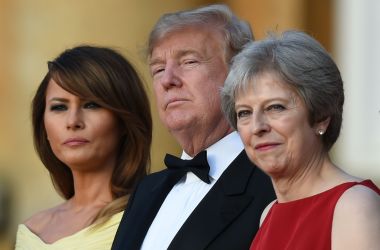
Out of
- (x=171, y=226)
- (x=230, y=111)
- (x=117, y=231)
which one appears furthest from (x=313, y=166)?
(x=117, y=231)

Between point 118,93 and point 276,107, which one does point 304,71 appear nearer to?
point 276,107

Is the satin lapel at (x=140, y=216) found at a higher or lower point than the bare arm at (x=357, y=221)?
lower

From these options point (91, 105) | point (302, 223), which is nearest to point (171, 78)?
point (91, 105)

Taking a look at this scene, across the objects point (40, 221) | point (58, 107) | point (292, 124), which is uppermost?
point (292, 124)

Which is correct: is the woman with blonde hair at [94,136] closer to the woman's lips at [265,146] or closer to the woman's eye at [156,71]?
the woman's eye at [156,71]

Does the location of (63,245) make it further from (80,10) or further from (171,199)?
(80,10)

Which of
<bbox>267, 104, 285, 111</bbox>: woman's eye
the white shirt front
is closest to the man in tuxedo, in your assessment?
the white shirt front

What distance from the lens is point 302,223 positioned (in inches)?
142

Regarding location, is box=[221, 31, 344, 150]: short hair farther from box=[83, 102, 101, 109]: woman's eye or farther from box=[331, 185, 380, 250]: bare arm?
box=[83, 102, 101, 109]: woman's eye

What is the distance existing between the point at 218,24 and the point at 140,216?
85 cm

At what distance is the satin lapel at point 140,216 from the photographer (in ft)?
14.6

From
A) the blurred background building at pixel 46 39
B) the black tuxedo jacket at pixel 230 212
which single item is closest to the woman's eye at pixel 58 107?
the black tuxedo jacket at pixel 230 212

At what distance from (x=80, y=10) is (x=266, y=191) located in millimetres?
5158

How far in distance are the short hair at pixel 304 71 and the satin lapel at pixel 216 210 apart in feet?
1.45
